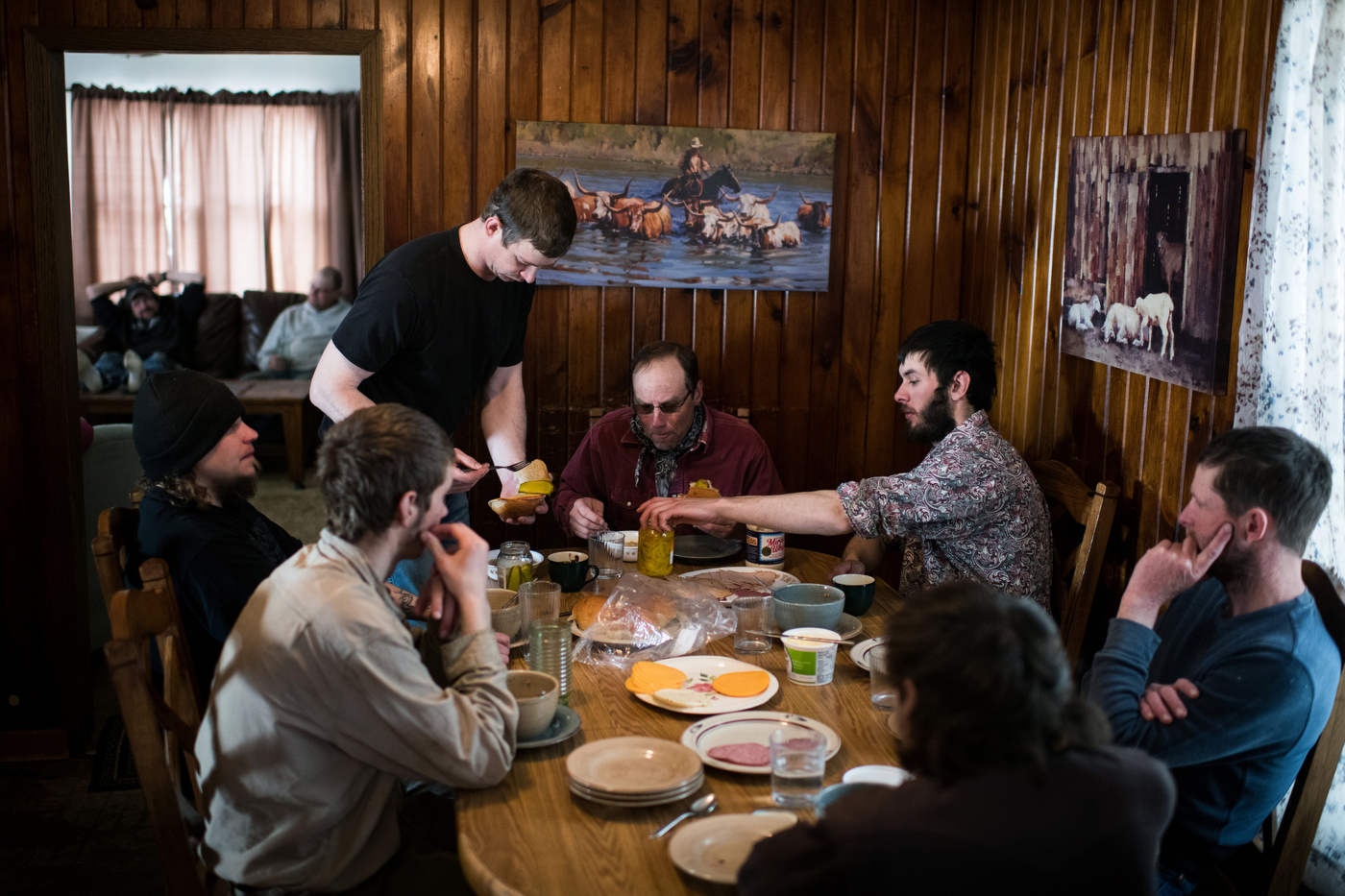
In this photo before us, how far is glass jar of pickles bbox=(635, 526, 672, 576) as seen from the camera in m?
2.38

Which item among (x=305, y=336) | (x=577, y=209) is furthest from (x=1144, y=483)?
(x=305, y=336)

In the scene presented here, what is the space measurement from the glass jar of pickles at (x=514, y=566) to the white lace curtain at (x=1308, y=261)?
145 cm

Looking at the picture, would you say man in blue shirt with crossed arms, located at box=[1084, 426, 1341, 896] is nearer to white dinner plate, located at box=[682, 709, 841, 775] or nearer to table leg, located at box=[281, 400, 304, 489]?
white dinner plate, located at box=[682, 709, 841, 775]

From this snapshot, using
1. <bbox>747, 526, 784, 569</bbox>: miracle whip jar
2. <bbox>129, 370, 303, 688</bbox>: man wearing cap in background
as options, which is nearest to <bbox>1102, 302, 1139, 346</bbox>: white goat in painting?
<bbox>747, 526, 784, 569</bbox>: miracle whip jar

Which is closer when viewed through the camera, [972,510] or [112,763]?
[972,510]

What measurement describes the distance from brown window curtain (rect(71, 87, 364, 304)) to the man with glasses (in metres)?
5.82

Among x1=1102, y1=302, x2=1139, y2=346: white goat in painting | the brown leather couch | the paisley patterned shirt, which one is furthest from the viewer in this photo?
the brown leather couch

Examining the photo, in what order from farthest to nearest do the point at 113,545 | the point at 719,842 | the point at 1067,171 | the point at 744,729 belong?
the point at 1067,171
the point at 113,545
the point at 744,729
the point at 719,842

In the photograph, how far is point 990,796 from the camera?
1.00 metres

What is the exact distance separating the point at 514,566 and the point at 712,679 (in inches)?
23.9

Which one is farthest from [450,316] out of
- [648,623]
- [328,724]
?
[328,724]

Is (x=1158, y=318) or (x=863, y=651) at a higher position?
(x=1158, y=318)

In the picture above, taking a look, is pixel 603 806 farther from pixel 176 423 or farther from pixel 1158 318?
pixel 1158 318

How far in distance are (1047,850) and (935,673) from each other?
0.19 metres
